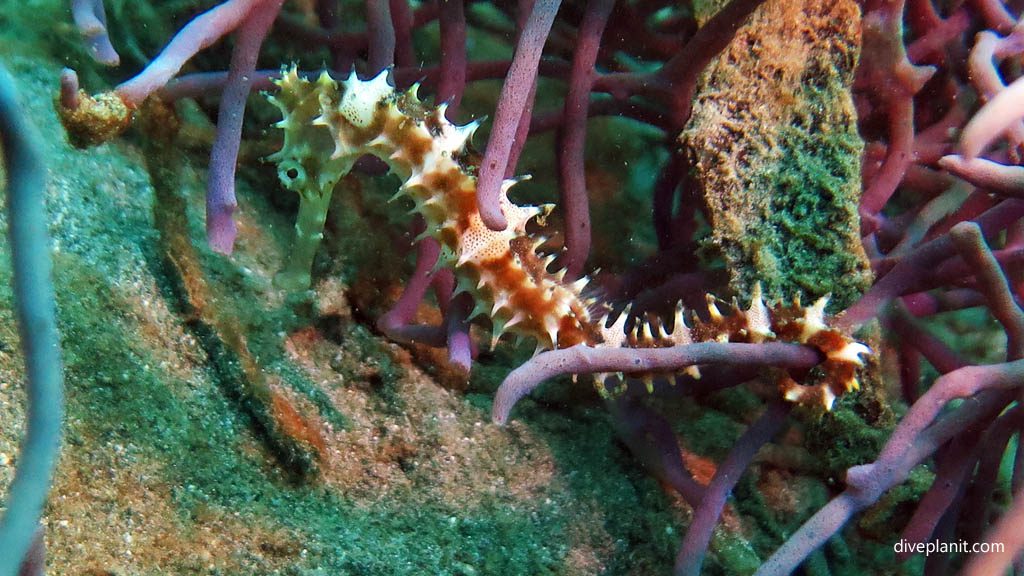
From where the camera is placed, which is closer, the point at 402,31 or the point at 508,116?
the point at 508,116

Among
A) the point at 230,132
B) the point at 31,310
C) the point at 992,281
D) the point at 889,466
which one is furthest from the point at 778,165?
the point at 31,310

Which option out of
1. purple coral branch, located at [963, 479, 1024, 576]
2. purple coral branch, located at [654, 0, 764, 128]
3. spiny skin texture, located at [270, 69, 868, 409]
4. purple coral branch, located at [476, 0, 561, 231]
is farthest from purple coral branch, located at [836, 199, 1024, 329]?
purple coral branch, located at [476, 0, 561, 231]

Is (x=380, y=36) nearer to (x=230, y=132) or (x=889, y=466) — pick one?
(x=230, y=132)

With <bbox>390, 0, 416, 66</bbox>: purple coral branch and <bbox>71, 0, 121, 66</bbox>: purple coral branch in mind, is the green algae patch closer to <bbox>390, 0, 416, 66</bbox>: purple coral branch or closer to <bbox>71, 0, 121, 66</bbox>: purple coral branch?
<bbox>390, 0, 416, 66</bbox>: purple coral branch

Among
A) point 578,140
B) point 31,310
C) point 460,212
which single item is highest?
point 578,140

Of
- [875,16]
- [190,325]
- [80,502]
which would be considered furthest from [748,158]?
[80,502]

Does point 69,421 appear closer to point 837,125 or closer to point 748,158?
point 748,158
